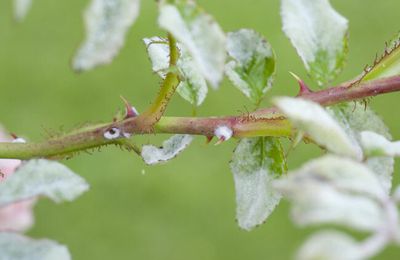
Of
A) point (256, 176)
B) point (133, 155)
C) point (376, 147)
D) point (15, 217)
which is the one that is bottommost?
point (133, 155)

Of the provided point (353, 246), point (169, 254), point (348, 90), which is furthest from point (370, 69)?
point (169, 254)

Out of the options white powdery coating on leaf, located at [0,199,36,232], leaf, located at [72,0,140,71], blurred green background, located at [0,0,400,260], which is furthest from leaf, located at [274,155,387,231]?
blurred green background, located at [0,0,400,260]

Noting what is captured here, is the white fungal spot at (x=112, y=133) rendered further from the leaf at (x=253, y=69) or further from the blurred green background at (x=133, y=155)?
the blurred green background at (x=133, y=155)

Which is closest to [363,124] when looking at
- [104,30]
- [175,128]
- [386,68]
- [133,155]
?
[386,68]

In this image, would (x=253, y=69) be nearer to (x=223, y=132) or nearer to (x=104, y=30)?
(x=223, y=132)

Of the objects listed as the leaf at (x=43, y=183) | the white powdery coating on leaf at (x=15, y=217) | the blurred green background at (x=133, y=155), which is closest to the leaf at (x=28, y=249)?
the leaf at (x=43, y=183)

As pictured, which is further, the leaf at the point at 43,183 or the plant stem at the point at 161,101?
the plant stem at the point at 161,101
